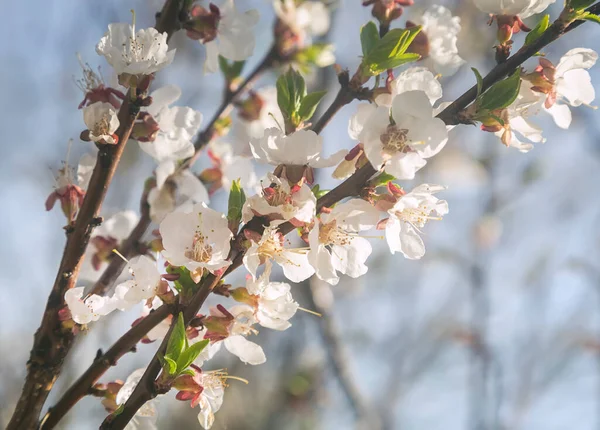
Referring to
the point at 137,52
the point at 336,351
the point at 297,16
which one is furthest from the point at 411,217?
the point at 336,351

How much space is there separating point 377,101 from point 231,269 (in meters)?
0.30

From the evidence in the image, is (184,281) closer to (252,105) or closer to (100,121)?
(100,121)

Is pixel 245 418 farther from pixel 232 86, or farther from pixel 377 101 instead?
pixel 377 101

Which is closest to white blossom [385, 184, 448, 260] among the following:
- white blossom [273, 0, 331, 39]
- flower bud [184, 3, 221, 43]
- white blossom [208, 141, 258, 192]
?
white blossom [208, 141, 258, 192]

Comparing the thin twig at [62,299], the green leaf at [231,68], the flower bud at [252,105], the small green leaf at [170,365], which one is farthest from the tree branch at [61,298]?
the flower bud at [252,105]

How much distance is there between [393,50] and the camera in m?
0.72

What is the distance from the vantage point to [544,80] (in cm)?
72

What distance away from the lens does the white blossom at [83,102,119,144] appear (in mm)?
740

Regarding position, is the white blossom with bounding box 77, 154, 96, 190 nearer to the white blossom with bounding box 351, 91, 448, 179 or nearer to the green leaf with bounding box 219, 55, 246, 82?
the green leaf with bounding box 219, 55, 246, 82

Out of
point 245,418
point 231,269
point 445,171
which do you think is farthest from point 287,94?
point 245,418

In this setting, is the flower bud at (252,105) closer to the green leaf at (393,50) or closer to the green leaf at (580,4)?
the green leaf at (393,50)

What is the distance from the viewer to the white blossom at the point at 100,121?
740 millimetres

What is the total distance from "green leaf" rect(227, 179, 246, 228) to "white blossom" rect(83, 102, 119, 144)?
0.20 m

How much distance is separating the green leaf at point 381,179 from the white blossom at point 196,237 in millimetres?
192
